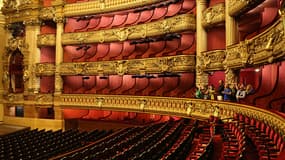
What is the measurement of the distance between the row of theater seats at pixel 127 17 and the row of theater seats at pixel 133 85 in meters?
2.06

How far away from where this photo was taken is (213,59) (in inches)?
342

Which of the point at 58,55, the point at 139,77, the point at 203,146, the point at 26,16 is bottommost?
the point at 203,146

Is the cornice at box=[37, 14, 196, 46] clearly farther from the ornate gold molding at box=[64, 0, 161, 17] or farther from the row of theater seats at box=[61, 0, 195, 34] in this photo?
the ornate gold molding at box=[64, 0, 161, 17]

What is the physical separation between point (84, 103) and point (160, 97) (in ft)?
12.3

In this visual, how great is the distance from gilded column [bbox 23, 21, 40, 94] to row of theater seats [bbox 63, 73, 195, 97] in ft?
4.16

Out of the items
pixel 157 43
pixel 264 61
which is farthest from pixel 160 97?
pixel 264 61

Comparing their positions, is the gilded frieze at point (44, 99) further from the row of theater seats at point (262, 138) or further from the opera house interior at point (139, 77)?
the row of theater seats at point (262, 138)

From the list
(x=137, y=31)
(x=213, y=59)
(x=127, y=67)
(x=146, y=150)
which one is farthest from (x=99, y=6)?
(x=146, y=150)

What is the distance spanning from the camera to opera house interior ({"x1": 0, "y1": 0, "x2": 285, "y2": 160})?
17.7 ft

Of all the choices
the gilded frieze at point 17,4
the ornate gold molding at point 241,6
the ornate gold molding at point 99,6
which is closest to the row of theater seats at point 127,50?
the ornate gold molding at point 99,6

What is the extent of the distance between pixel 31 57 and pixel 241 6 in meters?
9.86

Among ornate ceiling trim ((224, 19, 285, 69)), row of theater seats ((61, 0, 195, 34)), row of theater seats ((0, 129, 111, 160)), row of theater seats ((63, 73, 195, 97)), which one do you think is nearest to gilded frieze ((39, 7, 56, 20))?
row of theater seats ((61, 0, 195, 34))

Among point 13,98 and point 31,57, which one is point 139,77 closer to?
point 31,57

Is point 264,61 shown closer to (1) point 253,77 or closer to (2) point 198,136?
(2) point 198,136
